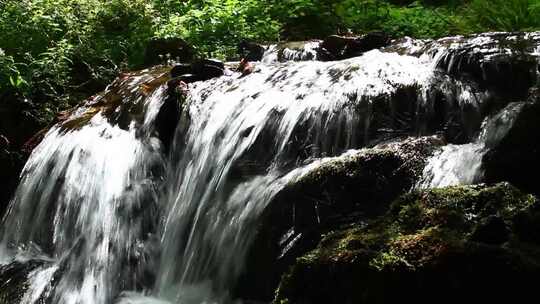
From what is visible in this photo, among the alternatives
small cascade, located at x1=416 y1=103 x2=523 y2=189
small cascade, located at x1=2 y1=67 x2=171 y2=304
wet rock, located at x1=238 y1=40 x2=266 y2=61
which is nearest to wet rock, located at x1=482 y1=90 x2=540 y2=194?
small cascade, located at x1=416 y1=103 x2=523 y2=189

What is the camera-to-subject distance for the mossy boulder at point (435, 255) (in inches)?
99.9

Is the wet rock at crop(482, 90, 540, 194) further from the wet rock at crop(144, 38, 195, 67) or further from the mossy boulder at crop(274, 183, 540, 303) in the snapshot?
the wet rock at crop(144, 38, 195, 67)

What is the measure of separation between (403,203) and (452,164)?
41.6 inches

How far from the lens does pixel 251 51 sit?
8031 mm

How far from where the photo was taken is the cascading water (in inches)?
181

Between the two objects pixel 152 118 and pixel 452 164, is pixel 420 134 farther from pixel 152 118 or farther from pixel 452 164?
pixel 152 118

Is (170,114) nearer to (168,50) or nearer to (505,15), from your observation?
(168,50)

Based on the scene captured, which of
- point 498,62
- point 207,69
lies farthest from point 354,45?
point 498,62

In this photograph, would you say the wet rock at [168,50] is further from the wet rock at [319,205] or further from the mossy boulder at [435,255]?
the mossy boulder at [435,255]

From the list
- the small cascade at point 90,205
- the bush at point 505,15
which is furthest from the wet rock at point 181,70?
the bush at point 505,15

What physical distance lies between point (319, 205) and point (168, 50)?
518 centimetres

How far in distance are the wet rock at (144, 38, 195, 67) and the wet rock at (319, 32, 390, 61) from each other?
2284 mm

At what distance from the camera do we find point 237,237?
4379 millimetres

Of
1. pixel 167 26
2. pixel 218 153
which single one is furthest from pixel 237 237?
pixel 167 26
